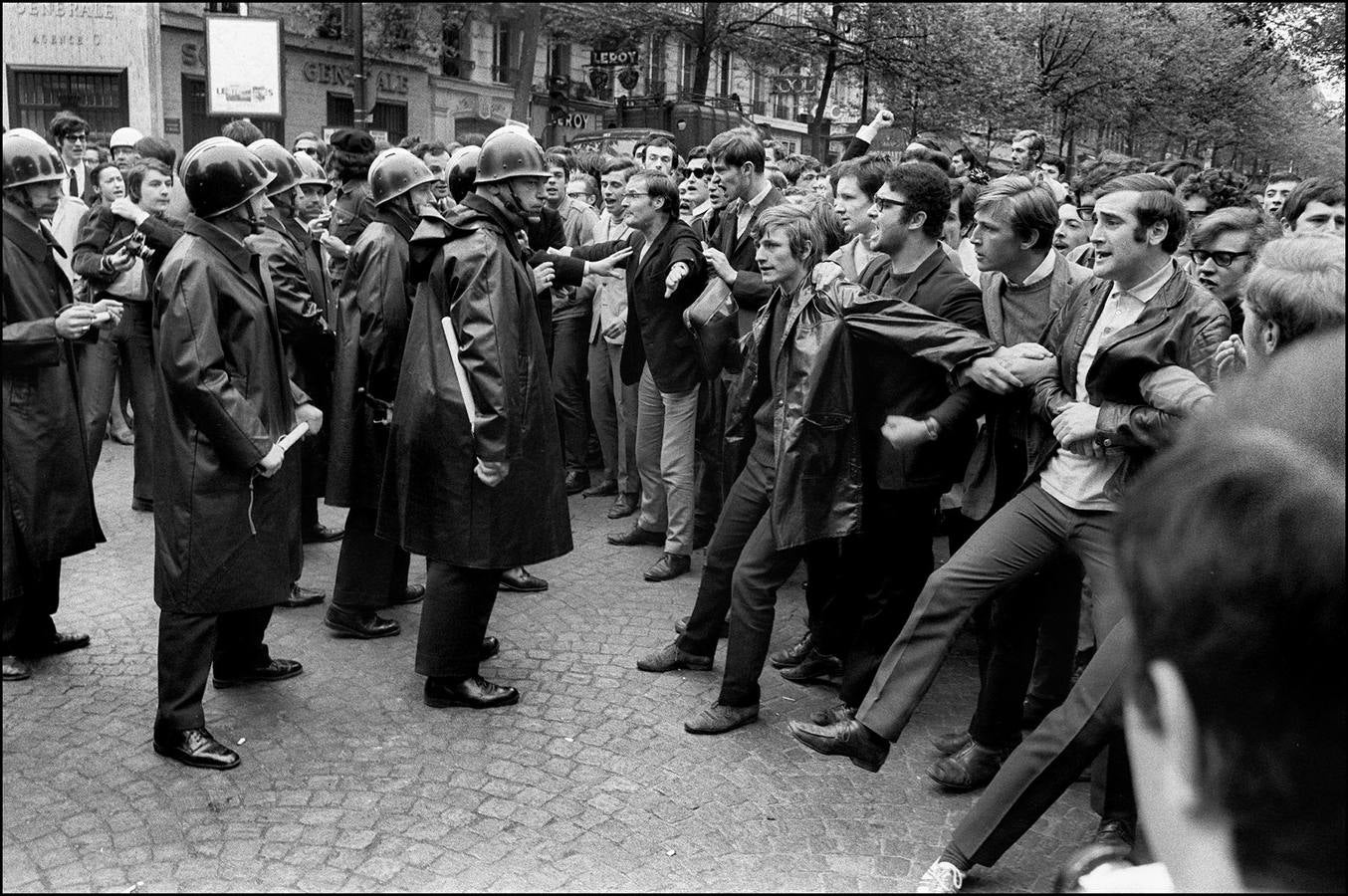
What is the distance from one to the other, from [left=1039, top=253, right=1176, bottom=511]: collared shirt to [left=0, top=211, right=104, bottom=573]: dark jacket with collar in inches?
158

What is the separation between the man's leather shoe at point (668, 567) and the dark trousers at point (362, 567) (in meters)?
1.55

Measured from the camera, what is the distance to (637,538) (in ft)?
24.1

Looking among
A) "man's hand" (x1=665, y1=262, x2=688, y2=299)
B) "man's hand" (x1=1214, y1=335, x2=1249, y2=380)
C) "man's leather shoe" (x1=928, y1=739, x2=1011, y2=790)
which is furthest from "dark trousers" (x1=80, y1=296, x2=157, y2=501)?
"man's hand" (x1=1214, y1=335, x2=1249, y2=380)

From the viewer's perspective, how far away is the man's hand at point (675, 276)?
20.4 feet

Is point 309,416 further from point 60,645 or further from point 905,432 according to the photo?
→ point 905,432

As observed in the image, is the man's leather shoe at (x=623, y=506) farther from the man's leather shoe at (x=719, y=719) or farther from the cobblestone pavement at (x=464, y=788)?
the man's leather shoe at (x=719, y=719)

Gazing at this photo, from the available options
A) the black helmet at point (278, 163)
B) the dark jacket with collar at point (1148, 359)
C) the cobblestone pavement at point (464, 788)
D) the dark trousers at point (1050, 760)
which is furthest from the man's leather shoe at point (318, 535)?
the dark jacket with collar at point (1148, 359)

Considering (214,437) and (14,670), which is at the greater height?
(214,437)

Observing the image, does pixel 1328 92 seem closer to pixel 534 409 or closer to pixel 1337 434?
pixel 1337 434

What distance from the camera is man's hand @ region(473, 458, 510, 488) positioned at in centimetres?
450

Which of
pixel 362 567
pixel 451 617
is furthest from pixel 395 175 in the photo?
pixel 451 617

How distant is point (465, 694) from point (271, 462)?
1278 mm

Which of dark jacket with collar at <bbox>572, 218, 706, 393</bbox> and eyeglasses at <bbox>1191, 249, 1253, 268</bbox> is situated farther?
dark jacket with collar at <bbox>572, 218, 706, 393</bbox>

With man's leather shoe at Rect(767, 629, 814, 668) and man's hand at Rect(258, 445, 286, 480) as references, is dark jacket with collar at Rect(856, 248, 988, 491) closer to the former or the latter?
man's leather shoe at Rect(767, 629, 814, 668)
